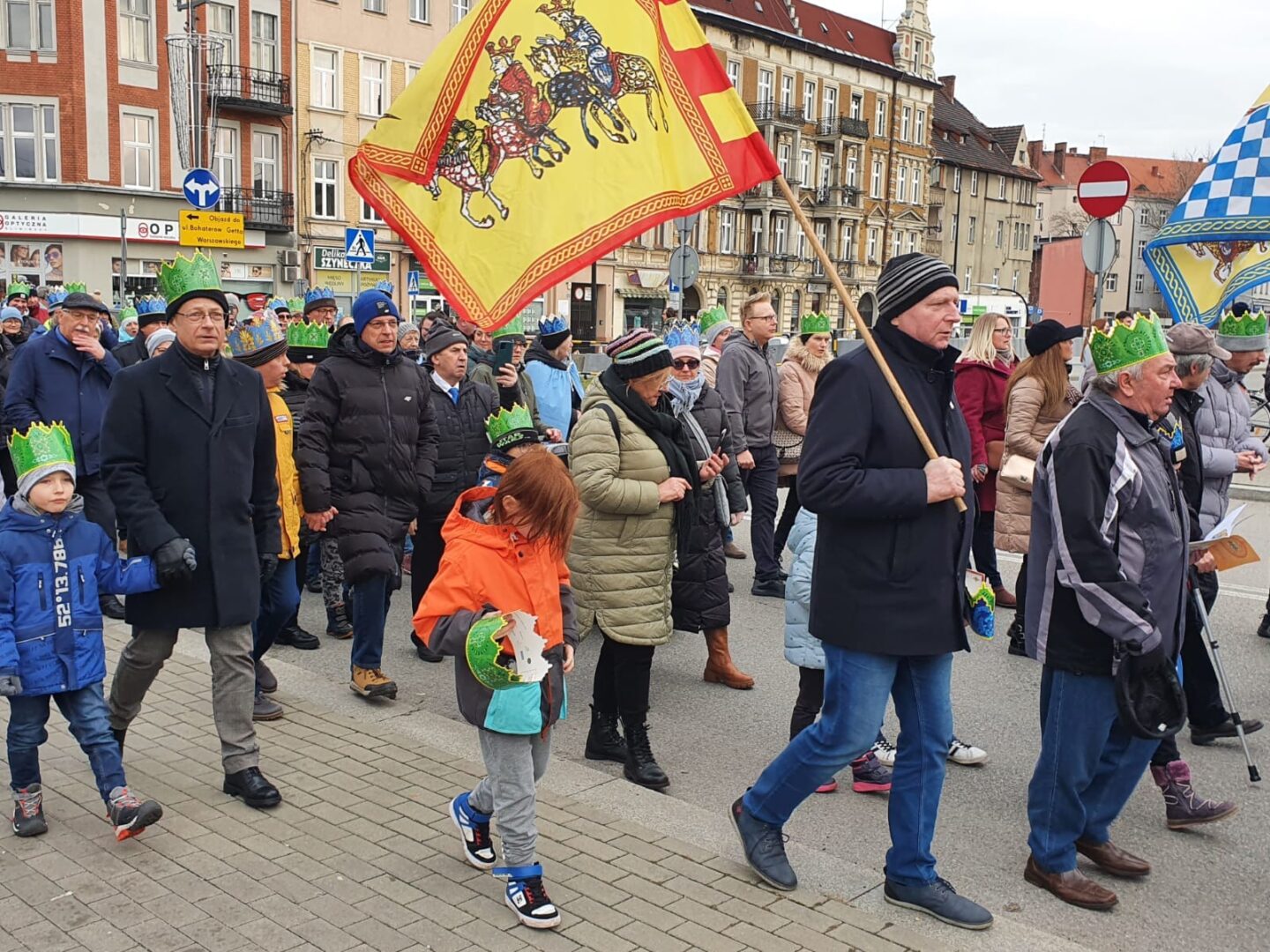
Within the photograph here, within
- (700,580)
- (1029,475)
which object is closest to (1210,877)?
(700,580)

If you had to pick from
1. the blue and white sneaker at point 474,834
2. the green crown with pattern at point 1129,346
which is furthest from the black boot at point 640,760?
the green crown with pattern at point 1129,346

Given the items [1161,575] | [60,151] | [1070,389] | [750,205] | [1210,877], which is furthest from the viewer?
[750,205]

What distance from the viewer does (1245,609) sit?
8.98 meters

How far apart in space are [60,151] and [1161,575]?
125 feet

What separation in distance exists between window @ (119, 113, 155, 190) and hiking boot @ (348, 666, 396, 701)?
3511 cm

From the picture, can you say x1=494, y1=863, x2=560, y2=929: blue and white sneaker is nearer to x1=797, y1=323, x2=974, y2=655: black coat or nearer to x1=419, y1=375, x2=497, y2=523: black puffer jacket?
x1=797, y1=323, x2=974, y2=655: black coat

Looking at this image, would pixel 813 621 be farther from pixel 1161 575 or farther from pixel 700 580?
pixel 700 580

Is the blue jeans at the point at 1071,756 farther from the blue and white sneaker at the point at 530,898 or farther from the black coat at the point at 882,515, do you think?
the blue and white sneaker at the point at 530,898

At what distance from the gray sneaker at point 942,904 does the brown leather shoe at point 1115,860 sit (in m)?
0.70

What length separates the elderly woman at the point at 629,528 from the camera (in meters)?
5.46

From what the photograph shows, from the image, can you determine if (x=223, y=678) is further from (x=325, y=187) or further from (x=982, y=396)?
(x=325, y=187)

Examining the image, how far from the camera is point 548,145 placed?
5.24 meters

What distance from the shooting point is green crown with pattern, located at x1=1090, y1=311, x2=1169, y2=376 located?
4.41 meters

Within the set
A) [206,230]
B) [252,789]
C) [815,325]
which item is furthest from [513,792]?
[206,230]
